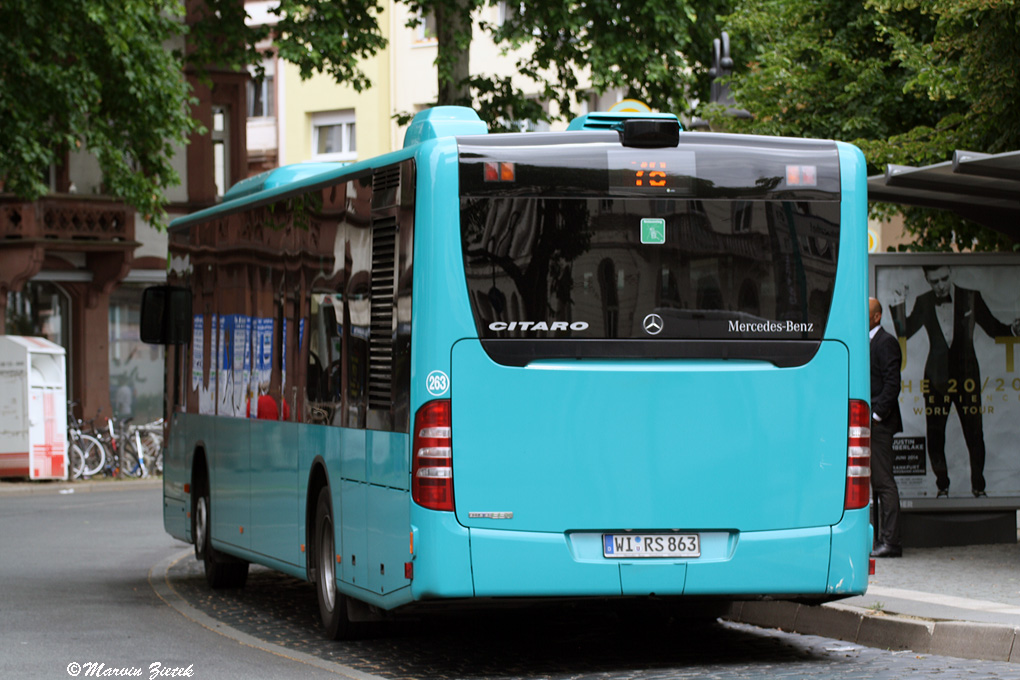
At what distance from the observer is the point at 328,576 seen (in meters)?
10.5

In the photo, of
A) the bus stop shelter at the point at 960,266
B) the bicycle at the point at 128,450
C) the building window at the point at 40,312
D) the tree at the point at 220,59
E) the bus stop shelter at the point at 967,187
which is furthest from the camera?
the building window at the point at 40,312

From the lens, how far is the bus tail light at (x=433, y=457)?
838cm

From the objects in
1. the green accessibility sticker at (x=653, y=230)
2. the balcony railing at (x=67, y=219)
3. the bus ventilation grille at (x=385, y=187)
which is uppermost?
the balcony railing at (x=67, y=219)

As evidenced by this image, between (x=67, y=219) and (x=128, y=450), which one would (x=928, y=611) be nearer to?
(x=128, y=450)

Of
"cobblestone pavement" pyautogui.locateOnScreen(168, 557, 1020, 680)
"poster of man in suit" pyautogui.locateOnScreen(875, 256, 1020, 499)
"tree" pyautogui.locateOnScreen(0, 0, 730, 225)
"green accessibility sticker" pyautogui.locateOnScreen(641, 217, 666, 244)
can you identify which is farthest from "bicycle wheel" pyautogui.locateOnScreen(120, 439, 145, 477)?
"green accessibility sticker" pyautogui.locateOnScreen(641, 217, 666, 244)

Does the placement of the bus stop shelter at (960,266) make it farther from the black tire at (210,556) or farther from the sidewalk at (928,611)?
the black tire at (210,556)

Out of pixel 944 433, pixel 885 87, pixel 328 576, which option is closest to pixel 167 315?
pixel 328 576

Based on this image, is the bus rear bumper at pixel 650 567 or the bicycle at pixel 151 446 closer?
the bus rear bumper at pixel 650 567

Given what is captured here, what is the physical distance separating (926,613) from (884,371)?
3.54 meters

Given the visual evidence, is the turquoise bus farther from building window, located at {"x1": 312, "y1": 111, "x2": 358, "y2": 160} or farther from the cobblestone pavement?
building window, located at {"x1": 312, "y1": 111, "x2": 358, "y2": 160}

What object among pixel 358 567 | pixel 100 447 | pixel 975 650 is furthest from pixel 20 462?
pixel 975 650

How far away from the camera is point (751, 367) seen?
868 centimetres

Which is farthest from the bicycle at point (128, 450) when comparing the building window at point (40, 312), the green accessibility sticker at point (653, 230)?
the green accessibility sticker at point (653, 230)

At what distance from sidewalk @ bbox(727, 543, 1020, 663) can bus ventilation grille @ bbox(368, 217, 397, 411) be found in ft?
9.94
